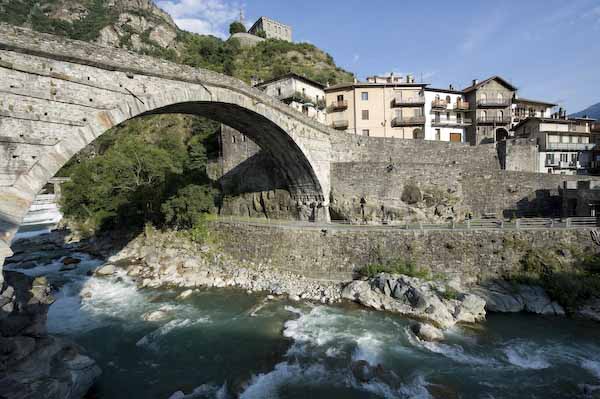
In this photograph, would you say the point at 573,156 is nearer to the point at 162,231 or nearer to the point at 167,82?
the point at 167,82

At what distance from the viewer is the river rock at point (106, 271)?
53.0ft

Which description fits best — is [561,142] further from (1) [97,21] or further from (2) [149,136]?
(1) [97,21]

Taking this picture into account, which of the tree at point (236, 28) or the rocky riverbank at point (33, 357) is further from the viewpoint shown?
the tree at point (236, 28)

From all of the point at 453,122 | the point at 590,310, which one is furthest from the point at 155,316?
the point at 453,122

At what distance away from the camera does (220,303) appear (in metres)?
12.8

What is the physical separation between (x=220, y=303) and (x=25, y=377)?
7.22 m

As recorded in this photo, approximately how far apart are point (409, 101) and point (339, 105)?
22.3 feet

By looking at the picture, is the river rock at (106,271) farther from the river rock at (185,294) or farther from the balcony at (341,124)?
the balcony at (341,124)

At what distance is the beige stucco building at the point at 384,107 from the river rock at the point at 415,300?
1755cm

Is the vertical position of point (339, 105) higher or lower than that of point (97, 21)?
lower

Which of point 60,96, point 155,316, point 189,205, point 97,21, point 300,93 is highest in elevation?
point 97,21

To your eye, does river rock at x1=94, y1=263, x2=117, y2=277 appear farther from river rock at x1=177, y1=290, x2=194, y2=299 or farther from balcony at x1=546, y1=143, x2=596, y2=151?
balcony at x1=546, y1=143, x2=596, y2=151

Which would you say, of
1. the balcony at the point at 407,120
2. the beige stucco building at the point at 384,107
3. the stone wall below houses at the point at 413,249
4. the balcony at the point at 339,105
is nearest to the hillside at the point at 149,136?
the stone wall below houses at the point at 413,249

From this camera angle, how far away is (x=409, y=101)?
26000 mm
